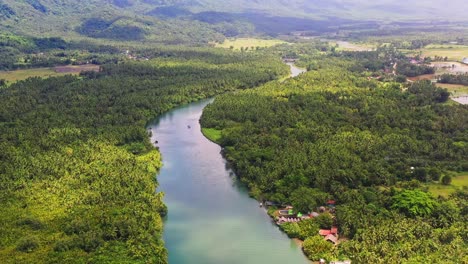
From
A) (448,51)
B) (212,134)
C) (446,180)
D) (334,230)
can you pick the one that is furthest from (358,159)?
(448,51)

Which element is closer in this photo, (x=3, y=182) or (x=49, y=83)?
(x=3, y=182)

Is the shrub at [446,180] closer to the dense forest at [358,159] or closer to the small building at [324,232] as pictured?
the dense forest at [358,159]

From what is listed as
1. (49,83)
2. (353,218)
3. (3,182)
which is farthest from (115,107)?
(353,218)

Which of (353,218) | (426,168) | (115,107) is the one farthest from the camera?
(115,107)

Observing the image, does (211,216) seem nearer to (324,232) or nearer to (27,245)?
(324,232)

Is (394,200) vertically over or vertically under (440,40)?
under

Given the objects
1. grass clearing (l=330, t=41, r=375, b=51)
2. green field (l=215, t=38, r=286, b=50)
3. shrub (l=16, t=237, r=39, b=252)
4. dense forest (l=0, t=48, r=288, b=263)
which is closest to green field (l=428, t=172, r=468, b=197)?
dense forest (l=0, t=48, r=288, b=263)

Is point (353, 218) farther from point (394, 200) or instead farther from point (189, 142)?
point (189, 142)
